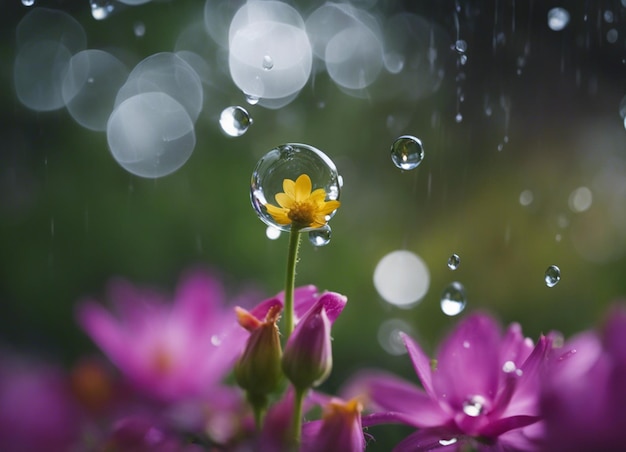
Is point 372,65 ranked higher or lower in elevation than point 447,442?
higher

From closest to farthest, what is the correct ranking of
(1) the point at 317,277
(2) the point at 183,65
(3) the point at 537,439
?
(3) the point at 537,439, (1) the point at 317,277, (2) the point at 183,65

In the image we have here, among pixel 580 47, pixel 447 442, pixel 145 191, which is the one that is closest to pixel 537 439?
pixel 447 442

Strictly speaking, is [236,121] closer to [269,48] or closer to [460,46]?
[460,46]

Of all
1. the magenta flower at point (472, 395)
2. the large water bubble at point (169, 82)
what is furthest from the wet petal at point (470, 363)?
the large water bubble at point (169, 82)

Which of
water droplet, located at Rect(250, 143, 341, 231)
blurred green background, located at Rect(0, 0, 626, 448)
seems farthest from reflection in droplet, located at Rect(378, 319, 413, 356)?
water droplet, located at Rect(250, 143, 341, 231)

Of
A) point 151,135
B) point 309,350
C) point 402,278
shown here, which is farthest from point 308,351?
point 151,135

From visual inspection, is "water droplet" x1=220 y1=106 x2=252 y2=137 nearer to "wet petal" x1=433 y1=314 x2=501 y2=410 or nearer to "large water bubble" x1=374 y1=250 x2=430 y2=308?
"wet petal" x1=433 y1=314 x2=501 y2=410

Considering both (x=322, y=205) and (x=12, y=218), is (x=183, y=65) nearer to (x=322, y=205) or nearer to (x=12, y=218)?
(x=12, y=218)
